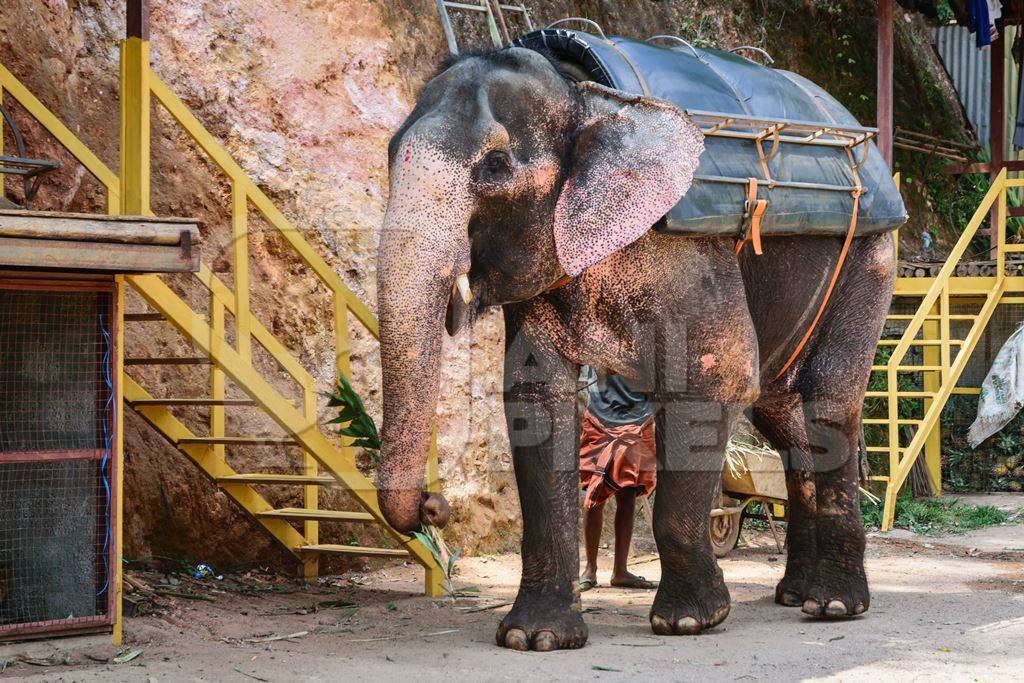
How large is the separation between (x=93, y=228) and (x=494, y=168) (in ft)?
5.37

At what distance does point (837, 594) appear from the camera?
6.67m

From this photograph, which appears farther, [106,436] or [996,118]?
[996,118]

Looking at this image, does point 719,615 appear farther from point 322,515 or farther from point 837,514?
point 322,515

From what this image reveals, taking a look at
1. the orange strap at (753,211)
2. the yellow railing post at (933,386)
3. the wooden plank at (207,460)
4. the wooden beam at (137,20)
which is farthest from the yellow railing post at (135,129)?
the yellow railing post at (933,386)

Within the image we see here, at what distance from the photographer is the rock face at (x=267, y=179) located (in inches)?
326

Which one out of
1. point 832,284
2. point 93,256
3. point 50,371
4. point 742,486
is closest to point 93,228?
point 93,256

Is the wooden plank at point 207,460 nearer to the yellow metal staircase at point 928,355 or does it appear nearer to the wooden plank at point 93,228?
the wooden plank at point 93,228

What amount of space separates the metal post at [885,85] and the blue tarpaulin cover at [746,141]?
4.27 meters

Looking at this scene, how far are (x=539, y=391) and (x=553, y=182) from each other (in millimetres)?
1018

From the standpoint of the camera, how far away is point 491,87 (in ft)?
18.5

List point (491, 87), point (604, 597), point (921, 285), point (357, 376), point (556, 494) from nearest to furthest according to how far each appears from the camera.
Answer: point (491, 87)
point (556, 494)
point (604, 597)
point (357, 376)
point (921, 285)

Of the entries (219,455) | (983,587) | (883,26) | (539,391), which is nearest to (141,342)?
(219,455)

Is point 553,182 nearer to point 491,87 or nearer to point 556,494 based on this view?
point 491,87

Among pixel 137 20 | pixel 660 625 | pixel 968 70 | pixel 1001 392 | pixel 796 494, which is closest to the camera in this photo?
pixel 660 625
